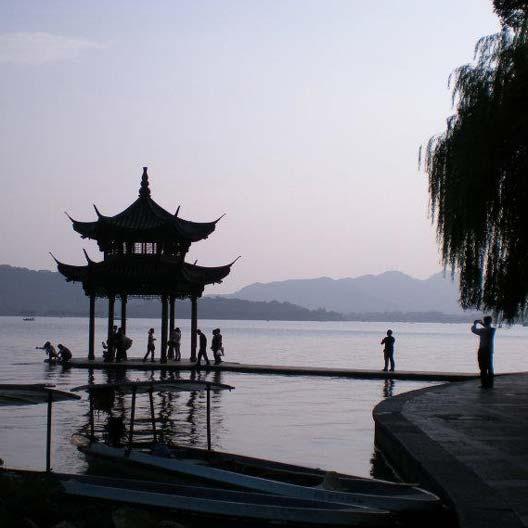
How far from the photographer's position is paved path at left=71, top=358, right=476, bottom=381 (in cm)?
3356

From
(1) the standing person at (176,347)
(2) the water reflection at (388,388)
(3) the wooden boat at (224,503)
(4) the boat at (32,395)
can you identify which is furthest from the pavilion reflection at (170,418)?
(1) the standing person at (176,347)

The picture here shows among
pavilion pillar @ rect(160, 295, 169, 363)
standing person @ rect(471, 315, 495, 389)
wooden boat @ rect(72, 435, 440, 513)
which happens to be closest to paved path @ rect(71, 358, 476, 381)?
pavilion pillar @ rect(160, 295, 169, 363)

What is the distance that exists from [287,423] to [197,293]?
78.8 ft

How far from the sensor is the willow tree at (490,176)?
19328 mm

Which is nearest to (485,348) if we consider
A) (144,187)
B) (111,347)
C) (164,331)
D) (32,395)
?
(32,395)

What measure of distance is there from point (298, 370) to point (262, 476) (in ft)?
83.6

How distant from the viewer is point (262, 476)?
438 inches

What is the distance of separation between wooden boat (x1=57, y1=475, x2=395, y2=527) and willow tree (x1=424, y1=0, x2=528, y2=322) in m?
11.5

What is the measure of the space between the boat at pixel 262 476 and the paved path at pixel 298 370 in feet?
70.3

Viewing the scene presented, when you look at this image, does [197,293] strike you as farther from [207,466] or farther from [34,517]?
[34,517]

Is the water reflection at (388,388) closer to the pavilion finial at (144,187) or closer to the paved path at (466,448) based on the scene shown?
→ the paved path at (466,448)

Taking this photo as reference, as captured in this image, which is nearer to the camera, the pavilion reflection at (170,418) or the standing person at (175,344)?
the pavilion reflection at (170,418)

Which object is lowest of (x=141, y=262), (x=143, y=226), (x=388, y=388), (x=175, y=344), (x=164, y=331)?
(x=388, y=388)

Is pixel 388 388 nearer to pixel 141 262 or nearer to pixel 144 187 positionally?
pixel 141 262
